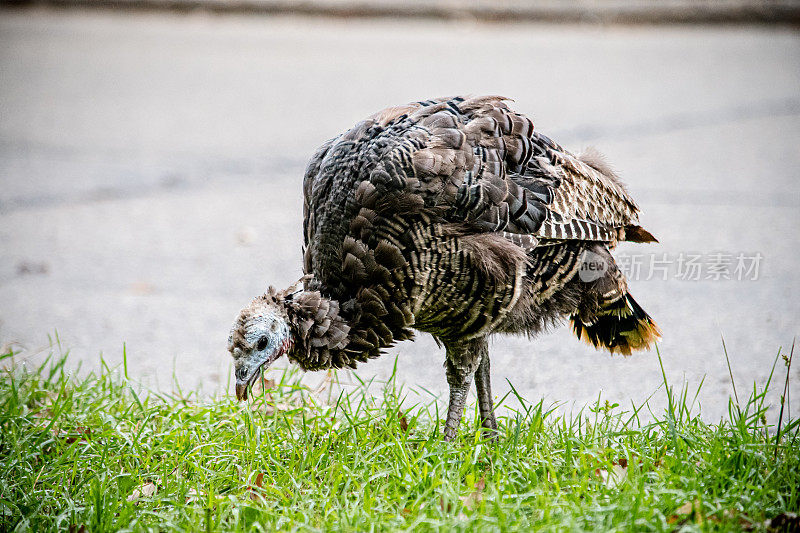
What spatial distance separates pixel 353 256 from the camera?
10.6 ft

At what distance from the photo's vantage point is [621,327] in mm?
3844

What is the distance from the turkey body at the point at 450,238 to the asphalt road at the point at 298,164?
63 cm

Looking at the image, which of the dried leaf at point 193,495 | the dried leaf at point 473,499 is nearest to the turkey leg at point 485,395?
the dried leaf at point 473,499

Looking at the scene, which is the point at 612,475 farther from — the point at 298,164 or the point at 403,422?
the point at 298,164

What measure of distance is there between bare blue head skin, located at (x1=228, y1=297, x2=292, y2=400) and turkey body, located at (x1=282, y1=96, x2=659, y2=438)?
0.08m

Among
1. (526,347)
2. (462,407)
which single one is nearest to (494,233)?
(462,407)

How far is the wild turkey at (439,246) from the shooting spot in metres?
3.20

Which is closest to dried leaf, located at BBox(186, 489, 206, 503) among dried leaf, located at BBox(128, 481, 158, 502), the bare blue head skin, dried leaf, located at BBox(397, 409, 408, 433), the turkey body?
dried leaf, located at BBox(128, 481, 158, 502)

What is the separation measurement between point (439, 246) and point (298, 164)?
4.41 metres

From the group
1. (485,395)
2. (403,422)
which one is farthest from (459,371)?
(403,422)

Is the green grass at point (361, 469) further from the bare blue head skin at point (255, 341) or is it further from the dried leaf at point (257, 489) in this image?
the bare blue head skin at point (255, 341)

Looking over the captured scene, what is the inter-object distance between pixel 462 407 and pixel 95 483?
1410 millimetres

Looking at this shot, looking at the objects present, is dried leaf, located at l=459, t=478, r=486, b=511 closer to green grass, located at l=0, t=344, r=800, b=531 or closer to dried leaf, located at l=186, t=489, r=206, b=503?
green grass, located at l=0, t=344, r=800, b=531

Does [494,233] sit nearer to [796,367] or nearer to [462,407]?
[462,407]
